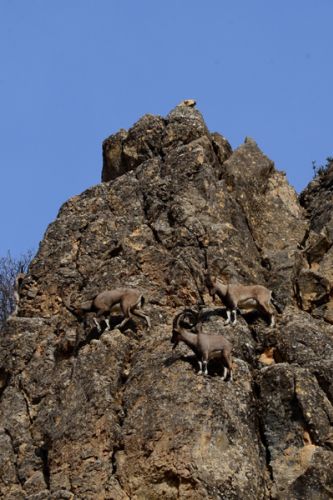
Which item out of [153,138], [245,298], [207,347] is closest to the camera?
[207,347]

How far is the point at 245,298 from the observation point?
94.5 ft

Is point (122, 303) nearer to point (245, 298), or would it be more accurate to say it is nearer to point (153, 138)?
point (245, 298)

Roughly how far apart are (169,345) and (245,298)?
2.29 metres

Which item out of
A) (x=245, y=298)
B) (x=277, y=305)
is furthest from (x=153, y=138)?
(x=245, y=298)

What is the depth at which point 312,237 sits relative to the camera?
3269cm

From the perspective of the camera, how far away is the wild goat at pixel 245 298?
93.7ft

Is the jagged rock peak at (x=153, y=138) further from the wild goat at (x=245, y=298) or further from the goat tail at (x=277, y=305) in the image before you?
the wild goat at (x=245, y=298)

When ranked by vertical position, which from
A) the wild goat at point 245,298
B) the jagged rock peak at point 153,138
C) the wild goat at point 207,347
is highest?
the jagged rock peak at point 153,138

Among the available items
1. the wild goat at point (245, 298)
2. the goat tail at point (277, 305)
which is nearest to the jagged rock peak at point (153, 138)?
the goat tail at point (277, 305)

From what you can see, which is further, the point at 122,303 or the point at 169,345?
the point at 122,303

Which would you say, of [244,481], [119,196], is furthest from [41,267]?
[244,481]

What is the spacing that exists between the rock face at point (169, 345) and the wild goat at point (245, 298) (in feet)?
1.12

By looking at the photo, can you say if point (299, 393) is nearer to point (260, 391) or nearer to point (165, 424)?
point (260, 391)

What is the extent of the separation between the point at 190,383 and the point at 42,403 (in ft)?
13.4
